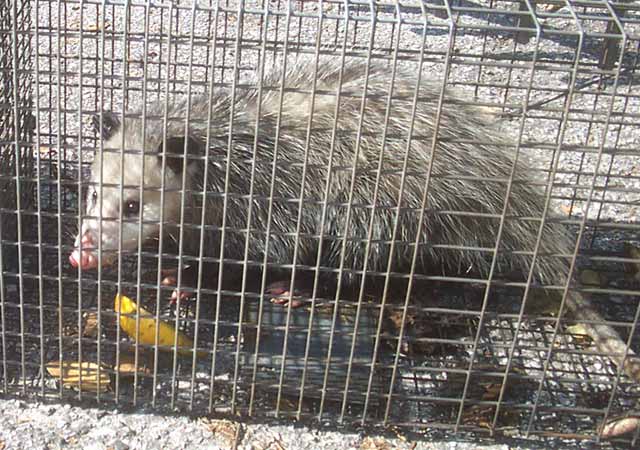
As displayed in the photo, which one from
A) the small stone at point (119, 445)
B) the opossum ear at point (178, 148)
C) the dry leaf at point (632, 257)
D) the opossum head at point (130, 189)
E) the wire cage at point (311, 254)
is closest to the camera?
the wire cage at point (311, 254)

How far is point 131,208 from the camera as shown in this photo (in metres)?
2.89

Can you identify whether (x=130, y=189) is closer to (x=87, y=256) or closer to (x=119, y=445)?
(x=87, y=256)

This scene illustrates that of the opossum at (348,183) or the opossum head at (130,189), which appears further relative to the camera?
the opossum at (348,183)

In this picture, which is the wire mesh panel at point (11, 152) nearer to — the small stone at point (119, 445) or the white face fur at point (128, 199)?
the white face fur at point (128, 199)

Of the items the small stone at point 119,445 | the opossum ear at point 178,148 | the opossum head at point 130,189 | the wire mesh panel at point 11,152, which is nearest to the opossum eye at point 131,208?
the opossum head at point 130,189

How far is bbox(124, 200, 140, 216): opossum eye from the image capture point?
2.88 meters

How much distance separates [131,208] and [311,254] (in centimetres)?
72

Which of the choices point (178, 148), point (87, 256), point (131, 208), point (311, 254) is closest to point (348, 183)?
point (311, 254)

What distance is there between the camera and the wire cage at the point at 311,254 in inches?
88.9

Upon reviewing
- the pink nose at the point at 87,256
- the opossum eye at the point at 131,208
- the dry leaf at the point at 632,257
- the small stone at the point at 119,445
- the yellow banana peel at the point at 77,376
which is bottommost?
the small stone at the point at 119,445

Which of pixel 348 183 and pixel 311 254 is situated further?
pixel 311 254

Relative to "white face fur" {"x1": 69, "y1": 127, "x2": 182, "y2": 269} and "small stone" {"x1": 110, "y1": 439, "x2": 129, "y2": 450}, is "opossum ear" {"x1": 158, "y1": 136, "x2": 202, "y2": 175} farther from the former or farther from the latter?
"small stone" {"x1": 110, "y1": 439, "x2": 129, "y2": 450}

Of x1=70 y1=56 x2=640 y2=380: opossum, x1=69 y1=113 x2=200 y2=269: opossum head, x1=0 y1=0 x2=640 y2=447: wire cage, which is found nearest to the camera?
x1=0 y1=0 x2=640 y2=447: wire cage

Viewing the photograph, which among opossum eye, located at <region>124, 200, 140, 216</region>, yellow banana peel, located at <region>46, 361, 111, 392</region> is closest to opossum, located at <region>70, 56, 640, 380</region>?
opossum eye, located at <region>124, 200, 140, 216</region>
